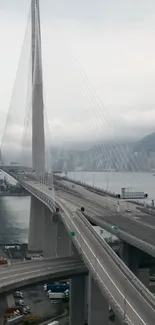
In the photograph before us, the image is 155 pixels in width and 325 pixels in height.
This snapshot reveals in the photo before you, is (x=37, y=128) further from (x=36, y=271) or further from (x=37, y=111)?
(x=36, y=271)

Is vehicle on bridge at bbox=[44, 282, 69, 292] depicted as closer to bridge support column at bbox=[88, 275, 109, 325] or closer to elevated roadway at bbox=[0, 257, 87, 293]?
elevated roadway at bbox=[0, 257, 87, 293]

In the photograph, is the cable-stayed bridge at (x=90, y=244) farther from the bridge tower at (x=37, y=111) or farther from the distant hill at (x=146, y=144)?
the distant hill at (x=146, y=144)

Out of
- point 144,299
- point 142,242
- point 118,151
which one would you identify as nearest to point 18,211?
point 118,151

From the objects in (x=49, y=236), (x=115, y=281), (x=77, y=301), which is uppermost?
(x=115, y=281)

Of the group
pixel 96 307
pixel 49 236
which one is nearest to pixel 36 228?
pixel 49 236

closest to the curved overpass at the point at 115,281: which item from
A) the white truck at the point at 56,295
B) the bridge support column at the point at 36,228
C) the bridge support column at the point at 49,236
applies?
the white truck at the point at 56,295

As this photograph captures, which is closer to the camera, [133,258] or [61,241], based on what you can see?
[133,258]
